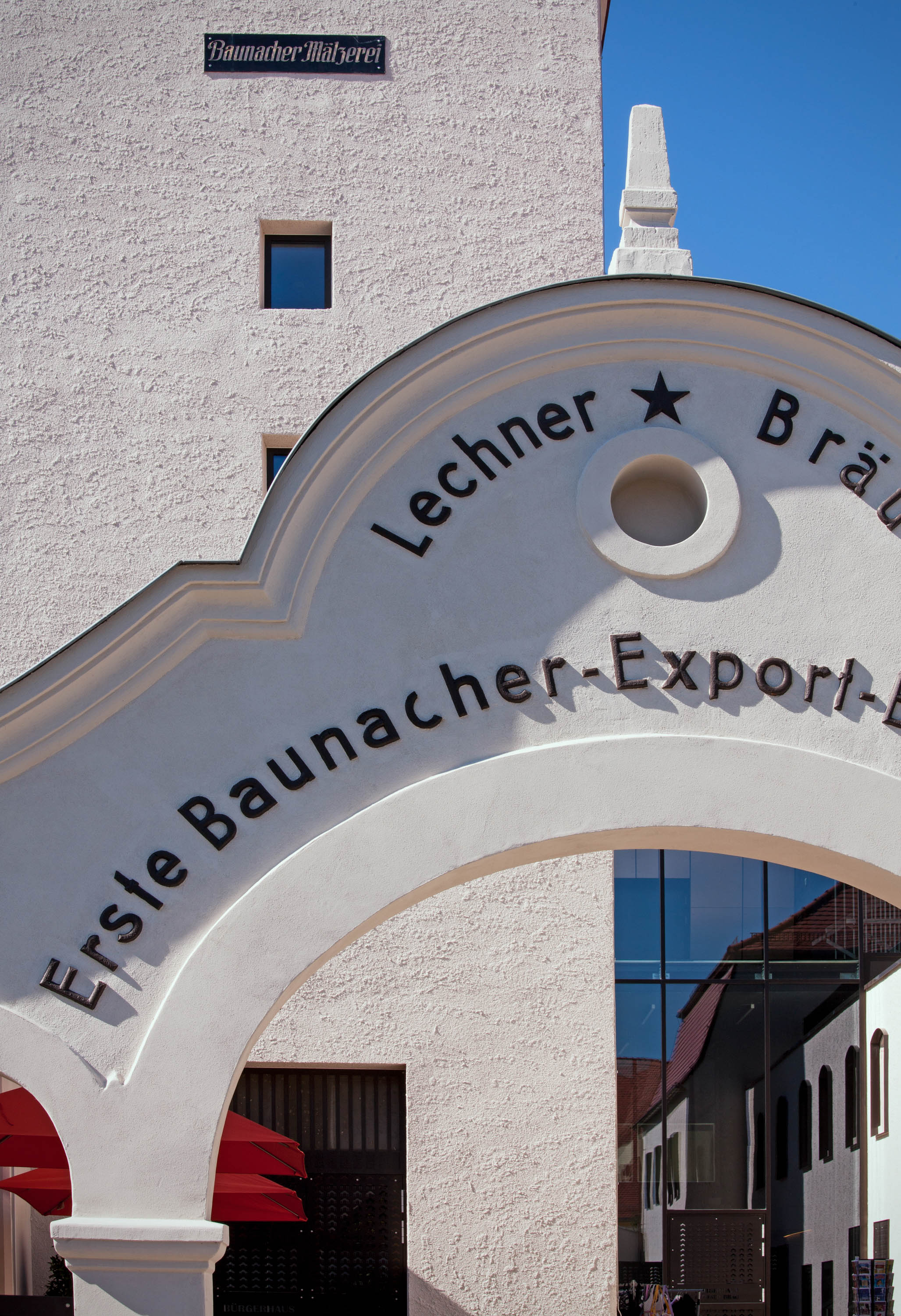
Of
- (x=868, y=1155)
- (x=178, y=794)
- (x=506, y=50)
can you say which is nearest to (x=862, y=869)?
(x=178, y=794)

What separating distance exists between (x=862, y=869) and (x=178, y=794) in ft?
11.6

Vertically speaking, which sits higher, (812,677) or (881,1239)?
(812,677)

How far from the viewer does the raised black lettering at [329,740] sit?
701 centimetres

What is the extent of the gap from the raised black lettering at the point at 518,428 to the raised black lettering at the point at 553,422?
0.17 ft

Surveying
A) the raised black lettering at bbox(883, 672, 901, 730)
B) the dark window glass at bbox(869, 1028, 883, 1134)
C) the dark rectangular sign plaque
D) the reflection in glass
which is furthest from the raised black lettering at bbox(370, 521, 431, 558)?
the dark window glass at bbox(869, 1028, 883, 1134)

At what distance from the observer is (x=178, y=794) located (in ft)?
22.9

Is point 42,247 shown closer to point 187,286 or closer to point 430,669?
point 187,286

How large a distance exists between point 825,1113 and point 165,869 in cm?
1634

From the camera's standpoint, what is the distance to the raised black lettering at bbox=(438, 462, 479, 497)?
7.35m

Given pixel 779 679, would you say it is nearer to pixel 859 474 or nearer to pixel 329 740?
pixel 859 474

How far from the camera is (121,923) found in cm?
687

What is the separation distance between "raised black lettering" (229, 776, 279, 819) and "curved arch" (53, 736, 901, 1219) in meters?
0.30

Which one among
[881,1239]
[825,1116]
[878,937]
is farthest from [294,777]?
[825,1116]

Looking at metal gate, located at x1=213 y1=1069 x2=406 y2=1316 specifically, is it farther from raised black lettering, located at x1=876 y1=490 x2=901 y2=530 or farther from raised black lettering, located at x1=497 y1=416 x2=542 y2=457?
raised black lettering, located at x1=876 y1=490 x2=901 y2=530
